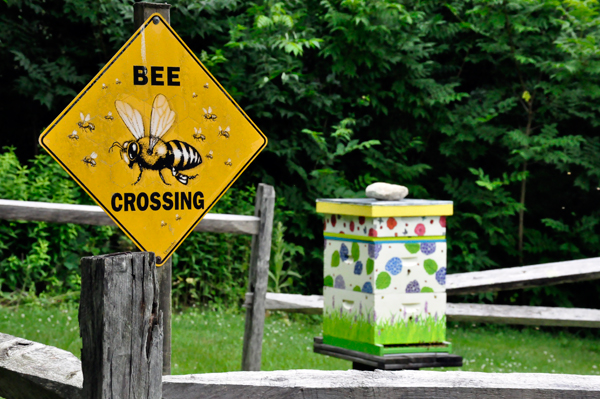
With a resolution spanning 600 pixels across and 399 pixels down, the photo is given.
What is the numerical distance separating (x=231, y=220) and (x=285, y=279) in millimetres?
3204

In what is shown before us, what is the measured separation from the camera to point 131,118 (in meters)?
2.11

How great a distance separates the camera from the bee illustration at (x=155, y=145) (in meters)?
2.11

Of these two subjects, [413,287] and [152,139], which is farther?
[413,287]

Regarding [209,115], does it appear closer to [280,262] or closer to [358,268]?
[358,268]

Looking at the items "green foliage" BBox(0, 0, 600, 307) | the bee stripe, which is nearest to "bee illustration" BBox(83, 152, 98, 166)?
the bee stripe

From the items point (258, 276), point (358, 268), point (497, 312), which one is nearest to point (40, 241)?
A: point (258, 276)

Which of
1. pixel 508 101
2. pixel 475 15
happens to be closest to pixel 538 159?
pixel 508 101

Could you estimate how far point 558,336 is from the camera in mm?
6949

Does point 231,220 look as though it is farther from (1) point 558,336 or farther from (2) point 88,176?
(1) point 558,336

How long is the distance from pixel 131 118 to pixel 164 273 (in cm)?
61

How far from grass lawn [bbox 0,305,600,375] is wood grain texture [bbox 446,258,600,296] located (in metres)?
0.80

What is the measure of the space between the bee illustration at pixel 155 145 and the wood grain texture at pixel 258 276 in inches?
82.2

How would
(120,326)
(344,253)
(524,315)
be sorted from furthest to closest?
(524,315) → (344,253) → (120,326)

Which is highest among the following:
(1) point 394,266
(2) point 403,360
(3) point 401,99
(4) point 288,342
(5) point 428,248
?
(3) point 401,99
